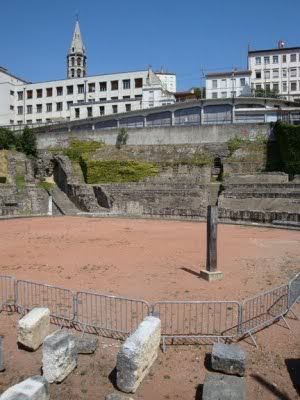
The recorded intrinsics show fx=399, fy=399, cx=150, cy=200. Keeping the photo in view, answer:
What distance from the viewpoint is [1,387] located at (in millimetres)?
7160

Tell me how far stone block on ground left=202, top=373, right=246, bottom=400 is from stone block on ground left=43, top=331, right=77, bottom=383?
2582 millimetres

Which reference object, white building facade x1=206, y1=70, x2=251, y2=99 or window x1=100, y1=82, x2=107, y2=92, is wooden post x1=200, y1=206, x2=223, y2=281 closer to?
white building facade x1=206, y1=70, x2=251, y2=99

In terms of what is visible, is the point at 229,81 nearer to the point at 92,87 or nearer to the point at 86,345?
the point at 92,87

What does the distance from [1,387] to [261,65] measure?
238 feet

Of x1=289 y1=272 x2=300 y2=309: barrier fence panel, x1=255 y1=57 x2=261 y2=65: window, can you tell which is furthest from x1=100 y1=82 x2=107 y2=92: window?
x1=289 y1=272 x2=300 y2=309: barrier fence panel

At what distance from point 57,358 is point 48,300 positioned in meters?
3.79

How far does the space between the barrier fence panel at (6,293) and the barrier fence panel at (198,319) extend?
3959 mm

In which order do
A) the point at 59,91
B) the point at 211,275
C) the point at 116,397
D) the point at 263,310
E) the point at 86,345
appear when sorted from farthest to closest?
the point at 59,91 → the point at 211,275 → the point at 263,310 → the point at 86,345 → the point at 116,397

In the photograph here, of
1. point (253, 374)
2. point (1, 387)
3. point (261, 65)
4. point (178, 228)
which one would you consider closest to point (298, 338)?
point (253, 374)

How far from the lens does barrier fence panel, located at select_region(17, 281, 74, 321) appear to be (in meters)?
10.0

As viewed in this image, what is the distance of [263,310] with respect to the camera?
10148mm

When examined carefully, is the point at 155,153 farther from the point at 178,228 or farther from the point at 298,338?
the point at 298,338

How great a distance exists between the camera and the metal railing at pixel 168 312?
8905mm

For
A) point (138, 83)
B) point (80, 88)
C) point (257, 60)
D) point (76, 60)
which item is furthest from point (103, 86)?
point (257, 60)
